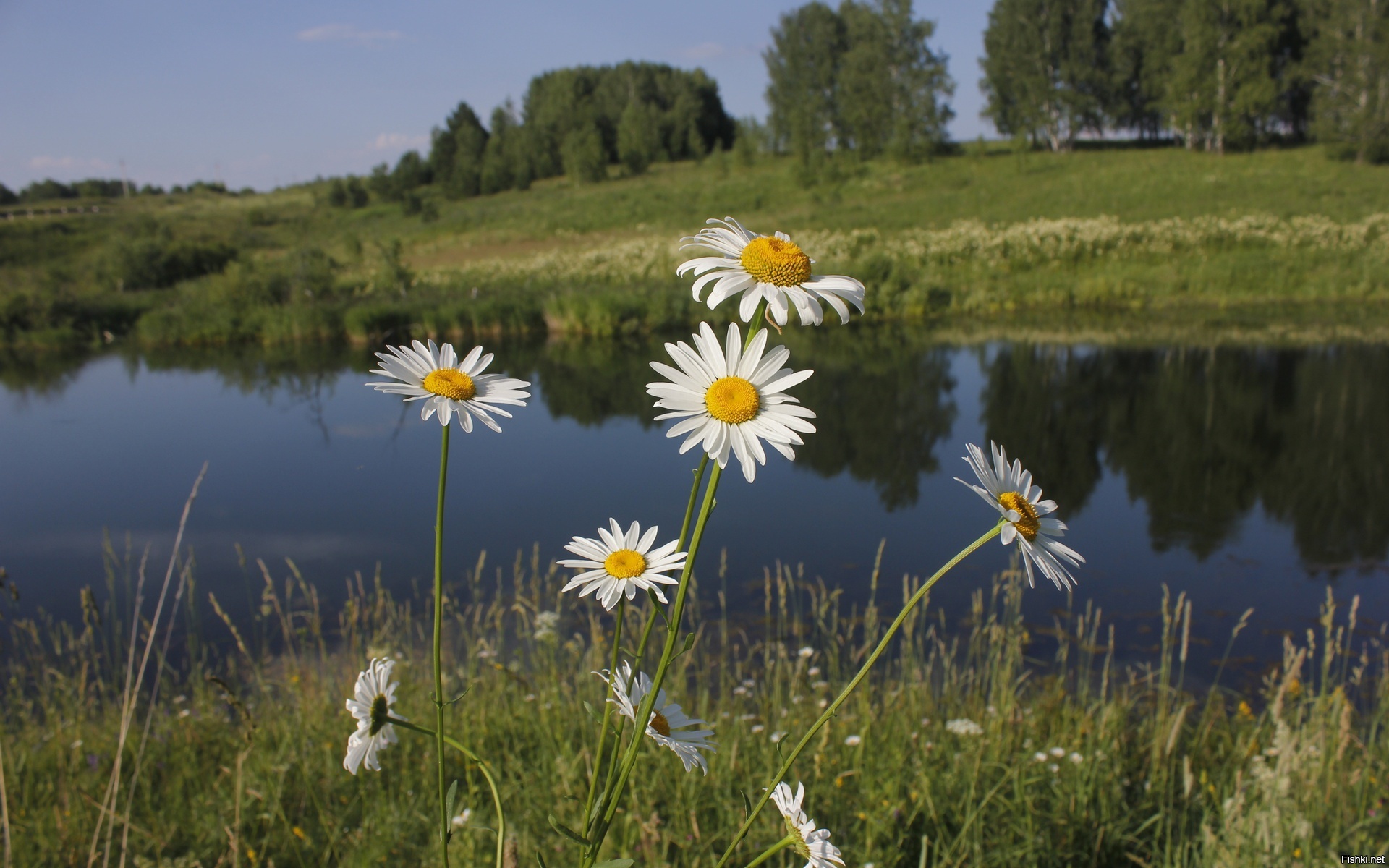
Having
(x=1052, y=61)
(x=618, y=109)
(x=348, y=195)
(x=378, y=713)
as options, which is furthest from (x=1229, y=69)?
(x=348, y=195)

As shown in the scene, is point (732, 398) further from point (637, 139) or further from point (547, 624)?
point (637, 139)

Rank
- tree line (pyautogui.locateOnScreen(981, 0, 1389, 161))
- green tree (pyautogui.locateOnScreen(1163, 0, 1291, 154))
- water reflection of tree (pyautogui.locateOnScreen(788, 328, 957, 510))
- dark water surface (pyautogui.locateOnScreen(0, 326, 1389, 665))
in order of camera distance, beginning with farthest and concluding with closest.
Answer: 1. green tree (pyautogui.locateOnScreen(1163, 0, 1291, 154))
2. tree line (pyautogui.locateOnScreen(981, 0, 1389, 161))
3. water reflection of tree (pyautogui.locateOnScreen(788, 328, 957, 510))
4. dark water surface (pyautogui.locateOnScreen(0, 326, 1389, 665))

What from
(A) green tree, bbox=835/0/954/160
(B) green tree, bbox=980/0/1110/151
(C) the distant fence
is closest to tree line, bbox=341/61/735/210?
(A) green tree, bbox=835/0/954/160

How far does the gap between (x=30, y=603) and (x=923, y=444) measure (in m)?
5.61

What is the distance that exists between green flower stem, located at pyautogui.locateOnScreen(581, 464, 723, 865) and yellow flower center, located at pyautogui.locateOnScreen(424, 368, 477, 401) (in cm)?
23

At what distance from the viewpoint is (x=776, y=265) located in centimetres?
65

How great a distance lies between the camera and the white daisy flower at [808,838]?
668 mm

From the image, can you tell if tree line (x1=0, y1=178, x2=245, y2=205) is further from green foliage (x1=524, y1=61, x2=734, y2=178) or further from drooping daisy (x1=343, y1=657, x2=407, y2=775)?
drooping daisy (x1=343, y1=657, x2=407, y2=775)

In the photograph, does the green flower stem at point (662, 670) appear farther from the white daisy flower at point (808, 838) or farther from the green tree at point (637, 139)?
the green tree at point (637, 139)

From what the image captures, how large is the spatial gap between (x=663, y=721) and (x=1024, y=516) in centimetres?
38

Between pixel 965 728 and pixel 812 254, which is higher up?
pixel 812 254

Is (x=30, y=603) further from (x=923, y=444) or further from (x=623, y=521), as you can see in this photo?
(x=923, y=444)

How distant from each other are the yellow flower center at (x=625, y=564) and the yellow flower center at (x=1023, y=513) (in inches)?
12.1

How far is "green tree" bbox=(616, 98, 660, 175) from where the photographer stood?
109 feet
